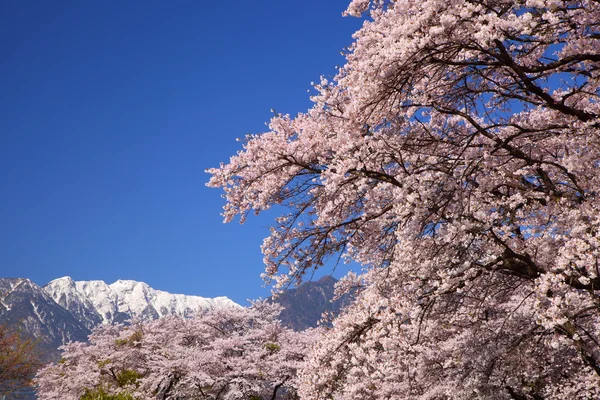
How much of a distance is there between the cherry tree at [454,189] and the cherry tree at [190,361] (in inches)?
462

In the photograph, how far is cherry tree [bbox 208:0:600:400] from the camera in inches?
254

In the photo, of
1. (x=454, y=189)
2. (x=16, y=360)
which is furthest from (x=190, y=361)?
(x=454, y=189)

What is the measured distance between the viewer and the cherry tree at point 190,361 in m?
25.4

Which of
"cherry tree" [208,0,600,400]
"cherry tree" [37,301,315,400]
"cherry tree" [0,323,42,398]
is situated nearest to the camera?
"cherry tree" [208,0,600,400]

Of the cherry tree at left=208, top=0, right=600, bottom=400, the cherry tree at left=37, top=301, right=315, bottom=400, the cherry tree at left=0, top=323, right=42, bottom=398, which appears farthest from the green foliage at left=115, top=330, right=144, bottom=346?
the cherry tree at left=208, top=0, right=600, bottom=400

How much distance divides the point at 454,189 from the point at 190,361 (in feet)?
73.0

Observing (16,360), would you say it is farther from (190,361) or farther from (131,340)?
(131,340)

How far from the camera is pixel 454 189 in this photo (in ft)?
22.4

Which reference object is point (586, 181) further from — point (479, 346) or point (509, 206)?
point (479, 346)

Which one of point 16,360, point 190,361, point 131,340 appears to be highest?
point 131,340

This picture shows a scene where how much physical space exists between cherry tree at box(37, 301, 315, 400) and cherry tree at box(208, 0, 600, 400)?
38.5 ft

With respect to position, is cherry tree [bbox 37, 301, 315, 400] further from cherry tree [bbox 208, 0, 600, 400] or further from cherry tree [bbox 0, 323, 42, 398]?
cherry tree [bbox 208, 0, 600, 400]

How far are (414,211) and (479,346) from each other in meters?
5.43

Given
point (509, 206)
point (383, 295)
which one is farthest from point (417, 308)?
point (509, 206)
